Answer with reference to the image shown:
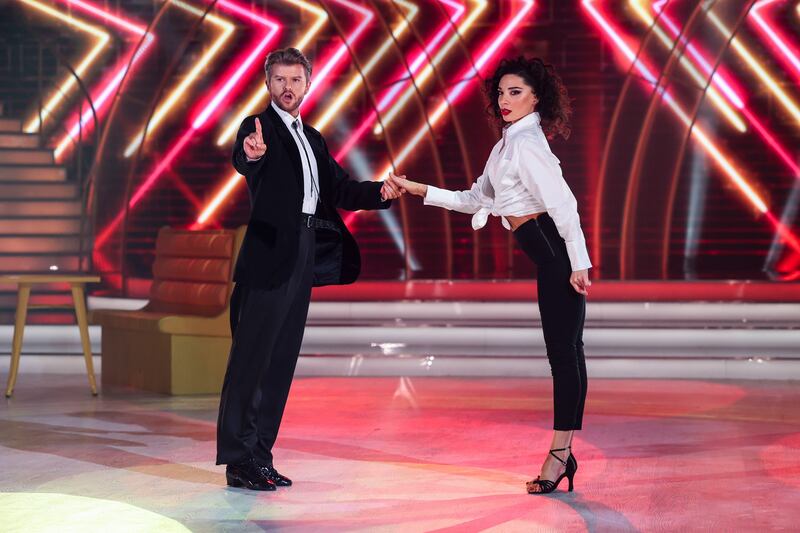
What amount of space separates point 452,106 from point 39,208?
3.63m

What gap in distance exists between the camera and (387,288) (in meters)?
9.06

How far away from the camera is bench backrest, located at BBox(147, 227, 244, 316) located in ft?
19.4

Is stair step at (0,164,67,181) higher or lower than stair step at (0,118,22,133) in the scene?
lower

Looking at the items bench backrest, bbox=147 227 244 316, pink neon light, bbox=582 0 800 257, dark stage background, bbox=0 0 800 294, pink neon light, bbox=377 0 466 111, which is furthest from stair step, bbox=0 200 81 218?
pink neon light, bbox=582 0 800 257

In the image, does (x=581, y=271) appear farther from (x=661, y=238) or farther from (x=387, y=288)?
(x=661, y=238)

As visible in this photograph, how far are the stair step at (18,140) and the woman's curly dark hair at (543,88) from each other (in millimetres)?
7381

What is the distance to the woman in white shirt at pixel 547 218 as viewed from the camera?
339 centimetres

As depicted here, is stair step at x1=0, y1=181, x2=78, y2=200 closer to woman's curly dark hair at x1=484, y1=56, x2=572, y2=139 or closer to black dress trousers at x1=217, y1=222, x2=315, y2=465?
black dress trousers at x1=217, y1=222, x2=315, y2=465

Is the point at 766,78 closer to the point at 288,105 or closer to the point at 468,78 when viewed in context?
the point at 468,78

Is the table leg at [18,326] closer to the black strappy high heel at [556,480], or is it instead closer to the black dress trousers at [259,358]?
the black dress trousers at [259,358]

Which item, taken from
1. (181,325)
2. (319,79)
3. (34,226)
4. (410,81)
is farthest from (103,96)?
(181,325)

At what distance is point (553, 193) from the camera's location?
3.38 meters

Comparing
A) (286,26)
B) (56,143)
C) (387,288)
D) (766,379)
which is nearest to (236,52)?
(286,26)

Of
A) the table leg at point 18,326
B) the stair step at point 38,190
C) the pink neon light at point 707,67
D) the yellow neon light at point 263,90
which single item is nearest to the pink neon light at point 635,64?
the pink neon light at point 707,67
